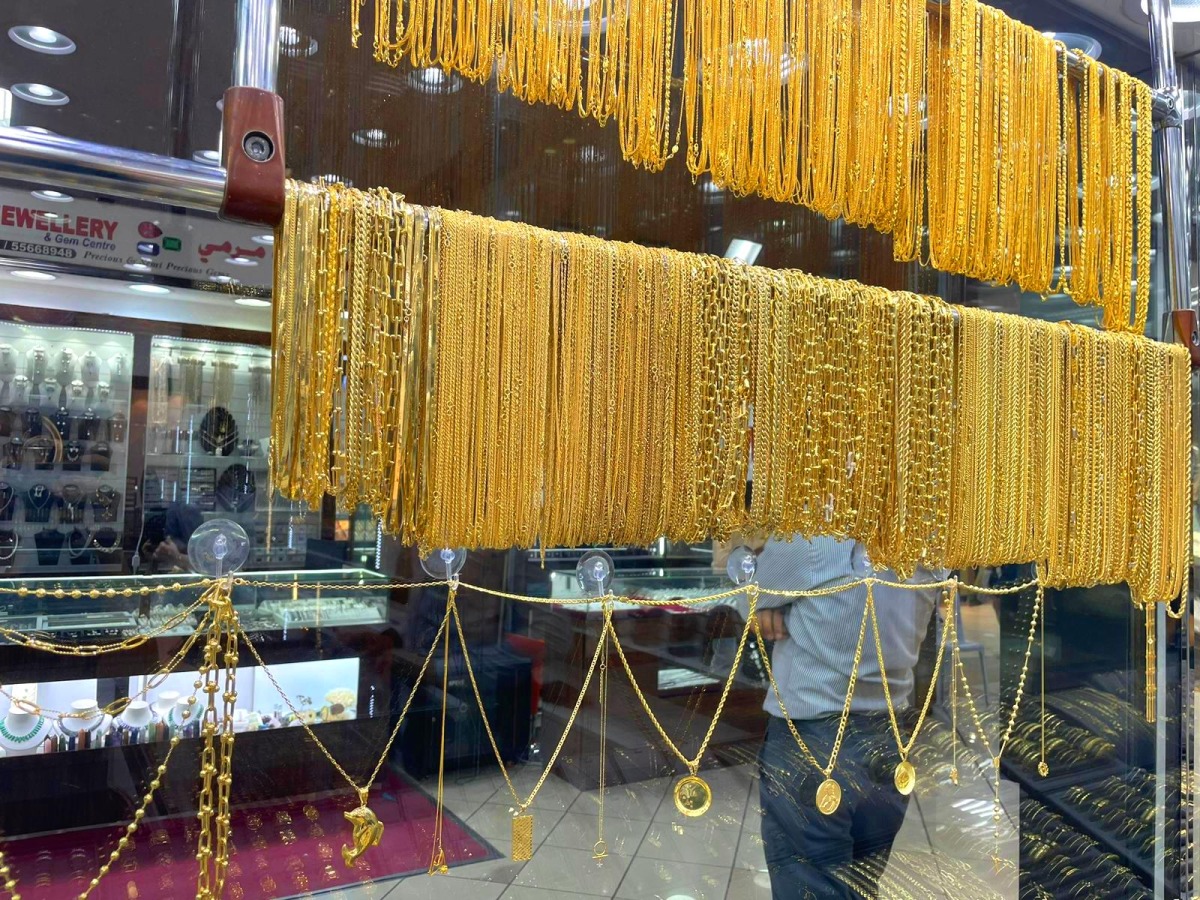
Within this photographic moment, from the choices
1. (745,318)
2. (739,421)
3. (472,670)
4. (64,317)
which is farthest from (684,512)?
(64,317)

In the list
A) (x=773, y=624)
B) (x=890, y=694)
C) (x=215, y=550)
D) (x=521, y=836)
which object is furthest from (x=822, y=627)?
(x=215, y=550)

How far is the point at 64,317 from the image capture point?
98 centimetres

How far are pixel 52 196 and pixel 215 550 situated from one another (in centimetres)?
43

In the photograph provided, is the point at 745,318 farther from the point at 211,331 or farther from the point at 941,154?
the point at 211,331

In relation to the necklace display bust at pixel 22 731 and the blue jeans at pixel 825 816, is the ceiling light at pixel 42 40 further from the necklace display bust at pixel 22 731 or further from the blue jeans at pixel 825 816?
the blue jeans at pixel 825 816

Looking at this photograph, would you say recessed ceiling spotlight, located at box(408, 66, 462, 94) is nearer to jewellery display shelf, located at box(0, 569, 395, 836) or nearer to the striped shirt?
jewellery display shelf, located at box(0, 569, 395, 836)

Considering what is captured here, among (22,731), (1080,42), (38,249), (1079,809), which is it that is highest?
(1080,42)

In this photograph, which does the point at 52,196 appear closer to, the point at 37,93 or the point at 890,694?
the point at 37,93

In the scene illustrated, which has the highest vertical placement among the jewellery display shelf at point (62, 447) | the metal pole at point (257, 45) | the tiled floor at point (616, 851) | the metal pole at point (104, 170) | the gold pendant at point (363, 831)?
the metal pole at point (257, 45)

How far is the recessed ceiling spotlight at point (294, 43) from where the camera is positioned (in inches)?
42.5

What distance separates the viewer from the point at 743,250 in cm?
134

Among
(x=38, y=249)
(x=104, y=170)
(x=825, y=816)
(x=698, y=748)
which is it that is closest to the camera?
(x=104, y=170)

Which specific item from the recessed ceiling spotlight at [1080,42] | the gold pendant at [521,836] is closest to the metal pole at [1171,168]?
the recessed ceiling spotlight at [1080,42]

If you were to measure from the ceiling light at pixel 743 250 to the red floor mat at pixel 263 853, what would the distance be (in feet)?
2.85
